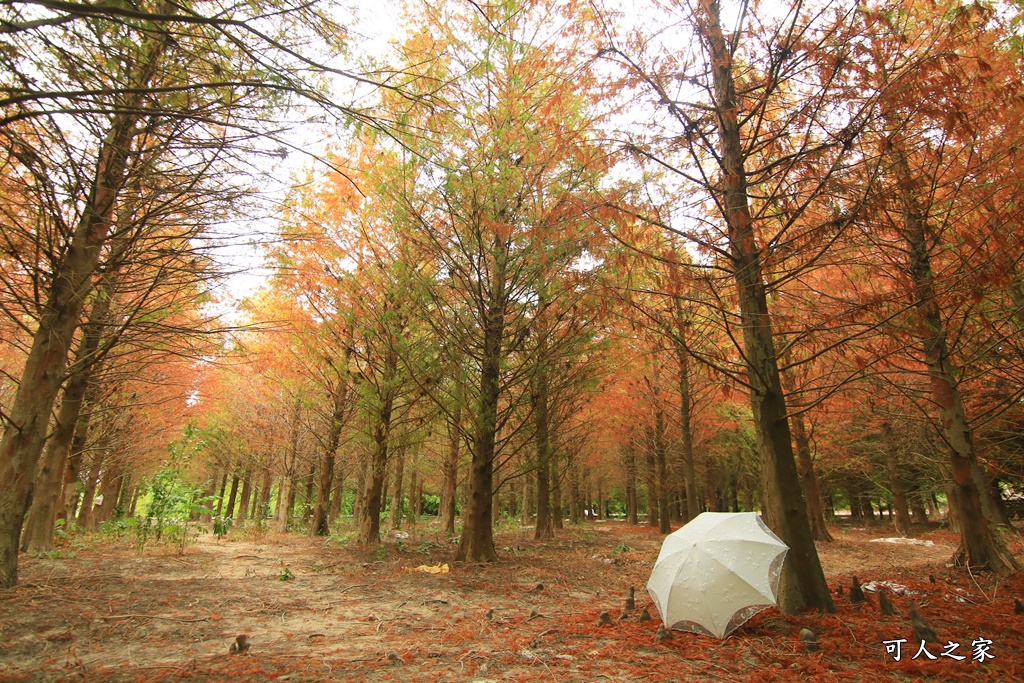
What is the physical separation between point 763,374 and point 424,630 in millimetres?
4040

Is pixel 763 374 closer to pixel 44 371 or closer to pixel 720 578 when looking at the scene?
pixel 720 578

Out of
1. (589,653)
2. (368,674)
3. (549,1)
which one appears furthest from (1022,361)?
(368,674)

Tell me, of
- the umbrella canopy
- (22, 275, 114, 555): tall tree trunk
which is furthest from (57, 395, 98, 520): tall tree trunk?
the umbrella canopy

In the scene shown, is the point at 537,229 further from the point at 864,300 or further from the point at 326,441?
the point at 326,441

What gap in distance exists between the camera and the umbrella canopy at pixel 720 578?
3.67 meters

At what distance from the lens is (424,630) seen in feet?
14.1

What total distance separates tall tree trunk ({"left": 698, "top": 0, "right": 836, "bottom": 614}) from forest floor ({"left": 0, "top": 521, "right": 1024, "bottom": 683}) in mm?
329

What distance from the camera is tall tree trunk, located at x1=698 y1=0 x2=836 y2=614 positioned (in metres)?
4.51

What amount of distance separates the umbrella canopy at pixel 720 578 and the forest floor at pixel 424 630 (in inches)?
6.7

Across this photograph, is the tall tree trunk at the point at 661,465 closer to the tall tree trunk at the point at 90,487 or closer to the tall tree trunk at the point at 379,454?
the tall tree trunk at the point at 379,454

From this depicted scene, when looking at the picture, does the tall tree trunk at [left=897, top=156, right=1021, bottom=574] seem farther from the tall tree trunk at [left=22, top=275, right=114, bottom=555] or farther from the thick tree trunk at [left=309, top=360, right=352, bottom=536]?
the tall tree trunk at [left=22, top=275, right=114, bottom=555]

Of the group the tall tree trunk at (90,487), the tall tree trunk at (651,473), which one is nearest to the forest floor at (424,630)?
the tall tree trunk at (90,487)

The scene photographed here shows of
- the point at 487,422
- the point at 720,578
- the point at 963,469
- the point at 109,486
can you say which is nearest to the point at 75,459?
the point at 109,486

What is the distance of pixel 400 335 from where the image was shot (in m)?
8.02
